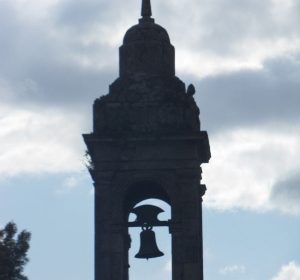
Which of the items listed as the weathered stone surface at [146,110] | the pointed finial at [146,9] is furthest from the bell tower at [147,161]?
the pointed finial at [146,9]

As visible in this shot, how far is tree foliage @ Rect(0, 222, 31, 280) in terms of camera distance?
116562 mm

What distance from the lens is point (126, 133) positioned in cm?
11938

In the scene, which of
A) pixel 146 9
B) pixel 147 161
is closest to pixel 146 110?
pixel 147 161

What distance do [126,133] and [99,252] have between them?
288 centimetres

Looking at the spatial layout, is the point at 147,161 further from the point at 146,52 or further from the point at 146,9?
the point at 146,9

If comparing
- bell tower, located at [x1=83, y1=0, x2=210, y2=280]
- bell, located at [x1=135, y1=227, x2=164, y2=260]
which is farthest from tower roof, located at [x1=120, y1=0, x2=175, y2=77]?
bell, located at [x1=135, y1=227, x2=164, y2=260]

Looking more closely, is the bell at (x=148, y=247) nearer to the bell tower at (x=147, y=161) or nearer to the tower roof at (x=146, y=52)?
the bell tower at (x=147, y=161)

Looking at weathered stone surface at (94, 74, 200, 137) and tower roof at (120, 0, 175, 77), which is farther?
tower roof at (120, 0, 175, 77)

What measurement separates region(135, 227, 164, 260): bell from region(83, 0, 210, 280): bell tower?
1.62 ft

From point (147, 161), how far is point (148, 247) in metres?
2.18

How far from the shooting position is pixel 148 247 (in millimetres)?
120250

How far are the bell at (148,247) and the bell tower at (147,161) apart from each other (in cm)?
50

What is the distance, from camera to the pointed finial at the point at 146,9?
121019 millimetres

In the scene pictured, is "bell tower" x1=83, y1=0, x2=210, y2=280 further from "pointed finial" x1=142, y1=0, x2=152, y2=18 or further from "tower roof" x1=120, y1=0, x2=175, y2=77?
"pointed finial" x1=142, y1=0, x2=152, y2=18
